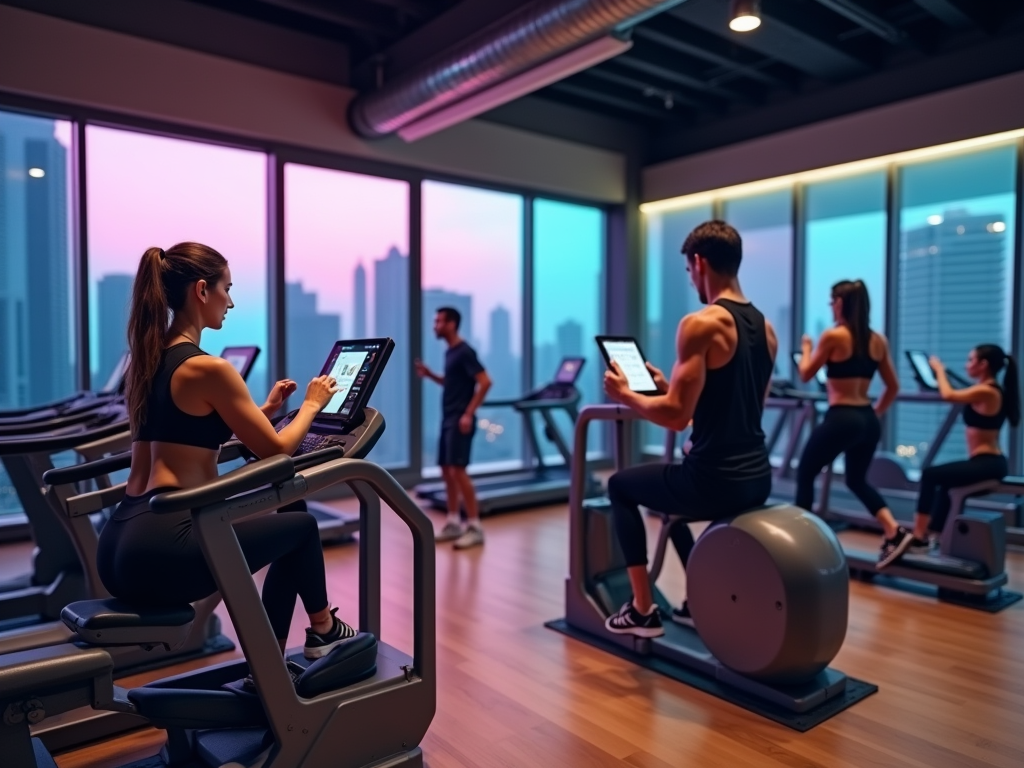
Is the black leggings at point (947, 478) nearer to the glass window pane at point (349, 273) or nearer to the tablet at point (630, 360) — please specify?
the tablet at point (630, 360)

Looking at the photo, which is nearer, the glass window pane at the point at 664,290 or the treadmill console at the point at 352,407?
the treadmill console at the point at 352,407

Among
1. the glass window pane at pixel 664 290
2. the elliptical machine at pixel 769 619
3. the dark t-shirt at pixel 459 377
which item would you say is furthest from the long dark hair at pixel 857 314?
the glass window pane at pixel 664 290

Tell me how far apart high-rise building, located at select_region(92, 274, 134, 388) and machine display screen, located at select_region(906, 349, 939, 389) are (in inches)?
211

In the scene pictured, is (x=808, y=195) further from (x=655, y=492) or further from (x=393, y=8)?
(x=655, y=492)

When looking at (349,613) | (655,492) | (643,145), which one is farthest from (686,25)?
(349,613)

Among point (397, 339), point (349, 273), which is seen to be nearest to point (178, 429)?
point (349, 273)

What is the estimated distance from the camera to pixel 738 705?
280cm

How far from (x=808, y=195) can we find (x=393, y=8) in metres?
3.97

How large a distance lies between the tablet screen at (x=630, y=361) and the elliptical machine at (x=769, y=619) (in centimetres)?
13

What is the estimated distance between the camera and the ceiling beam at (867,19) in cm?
512

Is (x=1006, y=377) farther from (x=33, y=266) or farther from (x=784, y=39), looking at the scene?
(x=33, y=266)

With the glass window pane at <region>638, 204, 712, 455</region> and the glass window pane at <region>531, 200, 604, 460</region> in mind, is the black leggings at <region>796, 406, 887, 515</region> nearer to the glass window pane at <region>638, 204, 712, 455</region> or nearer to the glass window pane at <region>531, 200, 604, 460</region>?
the glass window pane at <region>531, 200, 604, 460</region>

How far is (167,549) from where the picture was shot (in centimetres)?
199

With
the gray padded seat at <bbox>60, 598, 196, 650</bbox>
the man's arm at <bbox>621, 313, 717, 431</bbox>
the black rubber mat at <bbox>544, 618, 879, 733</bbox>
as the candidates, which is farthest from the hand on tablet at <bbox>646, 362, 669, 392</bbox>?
the gray padded seat at <bbox>60, 598, 196, 650</bbox>
